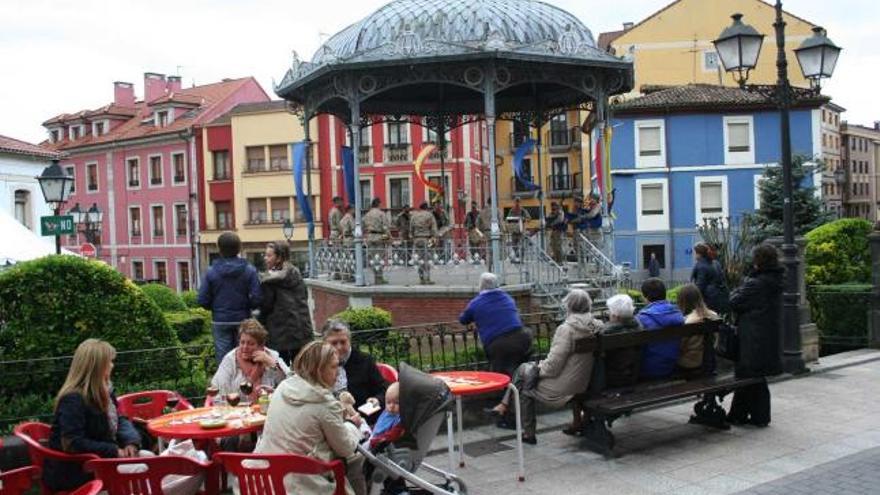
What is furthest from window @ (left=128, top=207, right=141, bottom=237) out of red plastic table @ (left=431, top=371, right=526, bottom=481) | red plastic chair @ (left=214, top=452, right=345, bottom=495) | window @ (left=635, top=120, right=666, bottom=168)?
red plastic chair @ (left=214, top=452, right=345, bottom=495)

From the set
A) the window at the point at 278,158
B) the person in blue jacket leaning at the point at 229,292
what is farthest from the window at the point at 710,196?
the person in blue jacket leaning at the point at 229,292

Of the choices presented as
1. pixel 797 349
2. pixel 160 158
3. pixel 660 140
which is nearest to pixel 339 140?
pixel 160 158

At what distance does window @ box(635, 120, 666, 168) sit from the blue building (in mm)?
50

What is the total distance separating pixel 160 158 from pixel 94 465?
5144 centimetres

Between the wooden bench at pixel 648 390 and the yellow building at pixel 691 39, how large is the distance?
4065cm

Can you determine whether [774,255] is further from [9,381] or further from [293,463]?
[9,381]

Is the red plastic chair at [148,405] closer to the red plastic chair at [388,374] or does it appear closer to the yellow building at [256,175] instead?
the red plastic chair at [388,374]

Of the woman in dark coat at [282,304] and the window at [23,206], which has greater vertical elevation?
the window at [23,206]

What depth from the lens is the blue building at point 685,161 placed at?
4056 cm

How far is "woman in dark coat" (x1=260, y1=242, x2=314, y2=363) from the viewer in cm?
840

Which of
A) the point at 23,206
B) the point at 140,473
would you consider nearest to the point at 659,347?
the point at 140,473

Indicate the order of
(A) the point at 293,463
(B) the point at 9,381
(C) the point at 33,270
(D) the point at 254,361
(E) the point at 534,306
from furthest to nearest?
(E) the point at 534,306
(C) the point at 33,270
(B) the point at 9,381
(D) the point at 254,361
(A) the point at 293,463

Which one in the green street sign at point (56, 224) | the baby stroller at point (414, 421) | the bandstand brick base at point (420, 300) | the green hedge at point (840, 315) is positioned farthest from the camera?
the green street sign at point (56, 224)

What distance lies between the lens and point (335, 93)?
15445 millimetres
